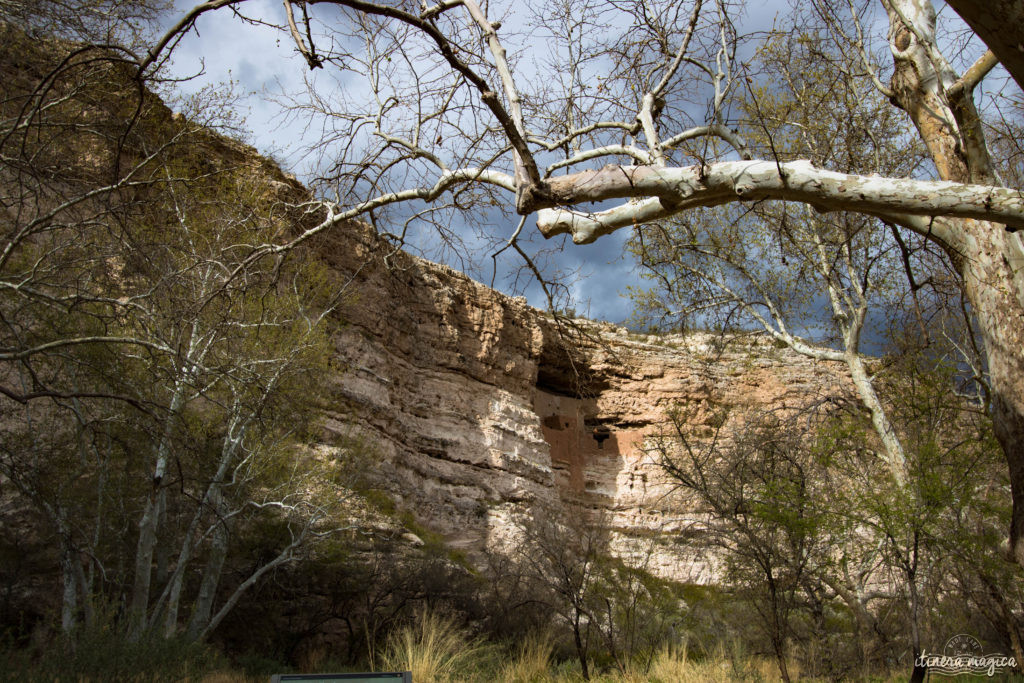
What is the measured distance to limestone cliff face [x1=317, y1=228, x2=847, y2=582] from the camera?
16.3 m

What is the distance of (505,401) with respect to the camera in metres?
20.1

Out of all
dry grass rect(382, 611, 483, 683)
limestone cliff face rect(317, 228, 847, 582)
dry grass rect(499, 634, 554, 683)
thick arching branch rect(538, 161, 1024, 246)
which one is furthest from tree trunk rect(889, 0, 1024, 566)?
limestone cliff face rect(317, 228, 847, 582)

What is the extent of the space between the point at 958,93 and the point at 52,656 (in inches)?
311

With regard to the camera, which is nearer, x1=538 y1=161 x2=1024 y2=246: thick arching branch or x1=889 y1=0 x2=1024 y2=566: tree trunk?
x1=538 y1=161 x2=1024 y2=246: thick arching branch

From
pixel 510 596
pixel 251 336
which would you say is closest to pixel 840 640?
pixel 510 596

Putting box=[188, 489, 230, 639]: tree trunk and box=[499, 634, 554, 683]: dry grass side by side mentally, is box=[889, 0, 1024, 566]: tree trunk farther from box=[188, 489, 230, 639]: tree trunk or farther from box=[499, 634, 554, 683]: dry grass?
box=[188, 489, 230, 639]: tree trunk

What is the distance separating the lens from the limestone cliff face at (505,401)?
1633cm

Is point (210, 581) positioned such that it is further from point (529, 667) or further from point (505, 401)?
point (505, 401)

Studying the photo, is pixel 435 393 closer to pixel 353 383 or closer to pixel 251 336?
pixel 353 383

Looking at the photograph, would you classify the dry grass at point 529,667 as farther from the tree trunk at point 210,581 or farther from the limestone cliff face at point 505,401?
the limestone cliff face at point 505,401

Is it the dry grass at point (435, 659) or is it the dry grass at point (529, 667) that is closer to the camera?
the dry grass at point (435, 659)

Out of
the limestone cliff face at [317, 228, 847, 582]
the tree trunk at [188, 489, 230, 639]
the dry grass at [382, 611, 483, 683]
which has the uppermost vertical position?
the limestone cliff face at [317, 228, 847, 582]

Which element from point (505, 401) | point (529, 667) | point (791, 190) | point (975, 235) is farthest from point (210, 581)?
point (505, 401)

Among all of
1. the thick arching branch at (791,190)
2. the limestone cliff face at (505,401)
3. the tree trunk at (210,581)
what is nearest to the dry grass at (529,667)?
the tree trunk at (210,581)
